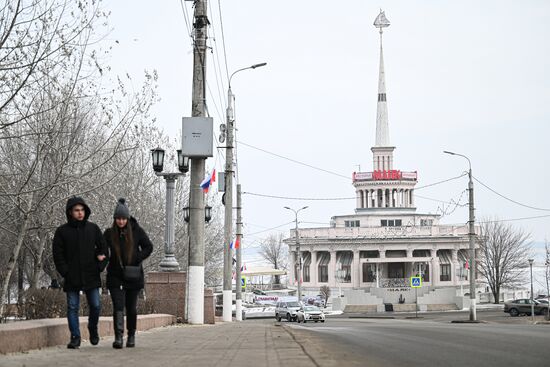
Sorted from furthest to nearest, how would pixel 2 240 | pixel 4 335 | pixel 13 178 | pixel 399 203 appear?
pixel 399 203
pixel 2 240
pixel 13 178
pixel 4 335

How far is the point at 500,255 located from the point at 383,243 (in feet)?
57.9

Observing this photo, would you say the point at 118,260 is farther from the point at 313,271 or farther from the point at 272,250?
the point at 272,250

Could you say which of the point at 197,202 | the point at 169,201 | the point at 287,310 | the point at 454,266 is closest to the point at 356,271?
the point at 454,266

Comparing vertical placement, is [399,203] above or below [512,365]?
above

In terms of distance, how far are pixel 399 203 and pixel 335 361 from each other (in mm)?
110599

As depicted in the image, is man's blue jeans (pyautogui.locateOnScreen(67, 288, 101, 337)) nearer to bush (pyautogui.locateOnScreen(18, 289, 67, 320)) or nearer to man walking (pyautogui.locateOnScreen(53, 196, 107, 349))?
man walking (pyautogui.locateOnScreen(53, 196, 107, 349))

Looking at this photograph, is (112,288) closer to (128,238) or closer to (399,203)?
(128,238)

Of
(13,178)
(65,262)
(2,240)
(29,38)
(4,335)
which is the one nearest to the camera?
(4,335)

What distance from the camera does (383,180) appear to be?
11812cm

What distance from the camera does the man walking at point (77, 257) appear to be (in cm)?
1055

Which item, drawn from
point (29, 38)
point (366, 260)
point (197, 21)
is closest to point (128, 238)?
point (29, 38)

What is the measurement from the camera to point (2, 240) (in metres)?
39.5

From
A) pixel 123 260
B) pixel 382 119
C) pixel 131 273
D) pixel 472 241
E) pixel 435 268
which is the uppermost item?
pixel 382 119

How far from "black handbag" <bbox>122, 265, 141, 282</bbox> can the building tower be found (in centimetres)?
10711
